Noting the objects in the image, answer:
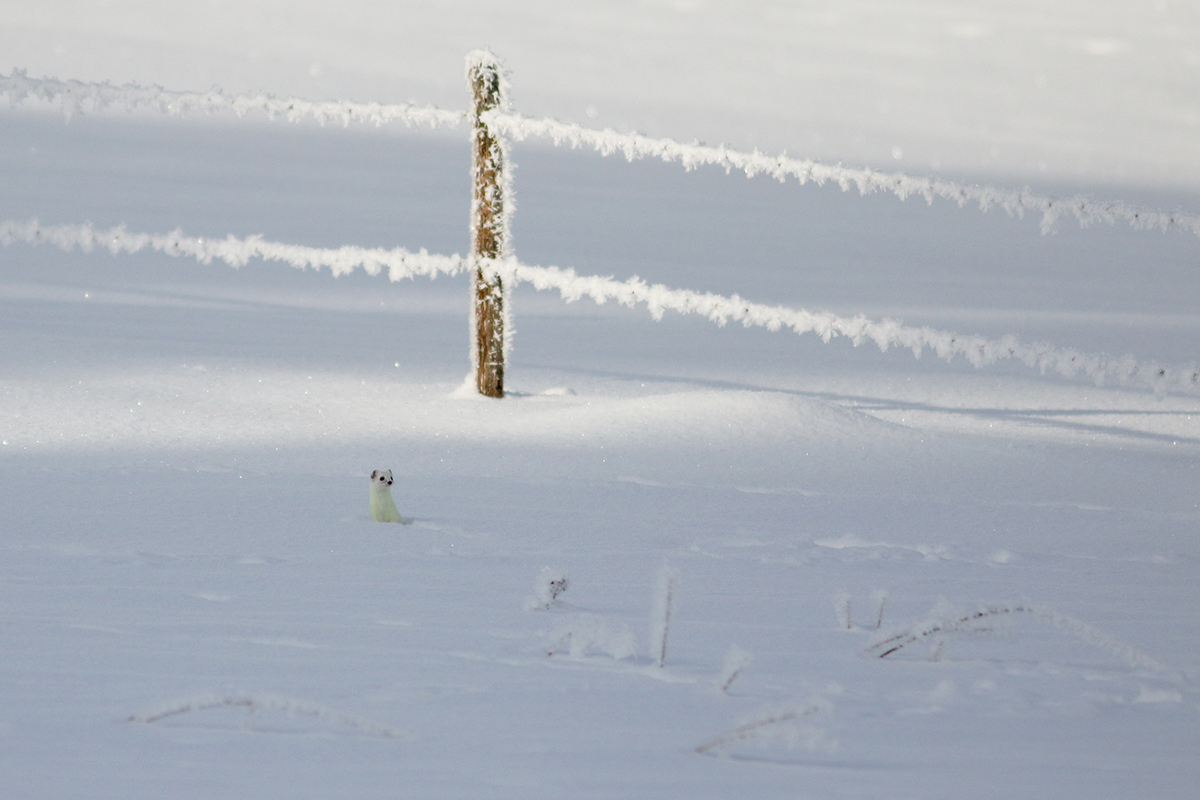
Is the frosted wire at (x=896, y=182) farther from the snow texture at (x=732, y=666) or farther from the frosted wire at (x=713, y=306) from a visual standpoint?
the snow texture at (x=732, y=666)

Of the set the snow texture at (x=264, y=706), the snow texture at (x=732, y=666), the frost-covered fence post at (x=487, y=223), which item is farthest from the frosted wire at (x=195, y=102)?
the snow texture at (x=264, y=706)

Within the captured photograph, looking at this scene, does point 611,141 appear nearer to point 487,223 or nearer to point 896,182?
point 487,223

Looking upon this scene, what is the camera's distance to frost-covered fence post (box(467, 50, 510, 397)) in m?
6.26

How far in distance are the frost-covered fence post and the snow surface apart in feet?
0.84

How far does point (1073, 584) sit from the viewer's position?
12.2 ft

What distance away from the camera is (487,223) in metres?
6.32

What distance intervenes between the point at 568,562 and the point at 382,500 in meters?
0.65

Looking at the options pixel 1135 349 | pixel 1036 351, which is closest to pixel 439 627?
pixel 1036 351

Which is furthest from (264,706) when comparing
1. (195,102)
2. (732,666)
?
(195,102)

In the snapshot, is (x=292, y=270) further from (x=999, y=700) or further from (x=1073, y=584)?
(x=999, y=700)

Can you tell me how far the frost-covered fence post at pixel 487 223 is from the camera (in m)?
6.26

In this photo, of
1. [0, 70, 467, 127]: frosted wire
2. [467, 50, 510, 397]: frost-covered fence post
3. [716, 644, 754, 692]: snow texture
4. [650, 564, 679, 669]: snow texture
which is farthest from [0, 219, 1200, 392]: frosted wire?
[716, 644, 754, 692]: snow texture

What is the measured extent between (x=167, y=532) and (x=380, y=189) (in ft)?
53.6

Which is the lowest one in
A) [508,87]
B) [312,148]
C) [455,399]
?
[455,399]
